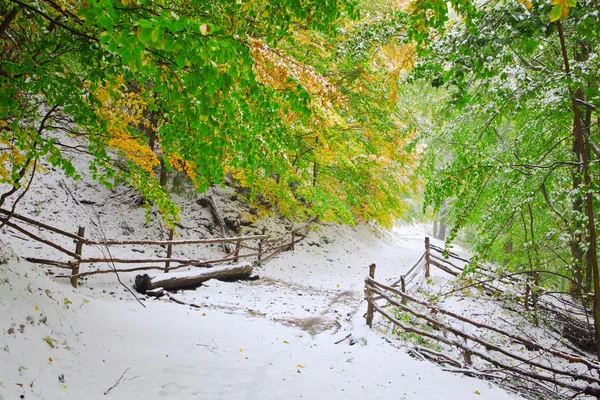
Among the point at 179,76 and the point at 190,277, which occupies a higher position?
the point at 179,76

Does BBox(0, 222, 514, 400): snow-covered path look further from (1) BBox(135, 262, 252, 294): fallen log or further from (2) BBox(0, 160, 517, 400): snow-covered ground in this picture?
(1) BBox(135, 262, 252, 294): fallen log

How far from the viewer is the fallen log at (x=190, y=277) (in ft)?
24.4

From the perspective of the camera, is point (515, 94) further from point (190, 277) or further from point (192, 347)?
point (190, 277)

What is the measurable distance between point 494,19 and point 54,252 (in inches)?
382

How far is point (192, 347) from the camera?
5086 millimetres

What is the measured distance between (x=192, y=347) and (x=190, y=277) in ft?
11.0

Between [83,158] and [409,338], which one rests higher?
[83,158]

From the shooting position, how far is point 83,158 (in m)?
11.9

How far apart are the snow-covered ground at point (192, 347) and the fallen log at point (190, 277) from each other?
23cm

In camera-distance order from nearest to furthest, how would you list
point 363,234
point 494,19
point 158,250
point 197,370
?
point 494,19 < point 197,370 < point 158,250 < point 363,234

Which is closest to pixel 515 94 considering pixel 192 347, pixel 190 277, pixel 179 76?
pixel 179 76

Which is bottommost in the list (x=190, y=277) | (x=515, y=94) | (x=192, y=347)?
(x=192, y=347)

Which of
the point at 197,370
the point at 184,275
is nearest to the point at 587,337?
the point at 197,370

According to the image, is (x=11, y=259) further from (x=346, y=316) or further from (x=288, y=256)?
(x=288, y=256)
